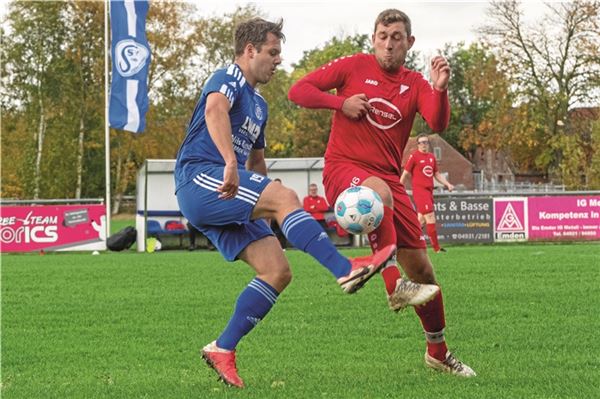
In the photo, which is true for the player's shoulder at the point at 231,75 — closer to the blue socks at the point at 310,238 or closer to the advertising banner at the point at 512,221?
the blue socks at the point at 310,238

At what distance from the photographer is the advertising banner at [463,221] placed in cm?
2712

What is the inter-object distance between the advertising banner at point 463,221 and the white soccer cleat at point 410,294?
21332mm

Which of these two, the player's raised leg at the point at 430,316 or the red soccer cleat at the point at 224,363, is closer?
the red soccer cleat at the point at 224,363

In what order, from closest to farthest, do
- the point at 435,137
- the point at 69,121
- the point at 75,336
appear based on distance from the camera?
1. the point at 75,336
2. the point at 69,121
3. the point at 435,137

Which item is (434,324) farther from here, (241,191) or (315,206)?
(315,206)

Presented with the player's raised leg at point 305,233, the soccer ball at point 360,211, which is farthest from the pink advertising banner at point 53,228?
the player's raised leg at point 305,233

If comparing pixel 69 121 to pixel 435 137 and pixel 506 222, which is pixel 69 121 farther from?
pixel 435 137

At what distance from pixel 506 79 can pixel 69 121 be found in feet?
78.7

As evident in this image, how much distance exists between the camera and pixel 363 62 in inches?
275

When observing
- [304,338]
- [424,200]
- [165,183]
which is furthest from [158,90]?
[304,338]

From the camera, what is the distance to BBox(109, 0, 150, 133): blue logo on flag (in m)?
25.9

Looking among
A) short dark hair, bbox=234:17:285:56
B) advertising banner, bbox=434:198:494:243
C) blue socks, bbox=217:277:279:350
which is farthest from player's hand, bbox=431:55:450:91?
advertising banner, bbox=434:198:494:243

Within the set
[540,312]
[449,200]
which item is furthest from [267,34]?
[449,200]

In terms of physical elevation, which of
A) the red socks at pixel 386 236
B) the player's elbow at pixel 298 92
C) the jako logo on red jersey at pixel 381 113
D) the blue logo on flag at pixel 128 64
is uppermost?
the blue logo on flag at pixel 128 64
